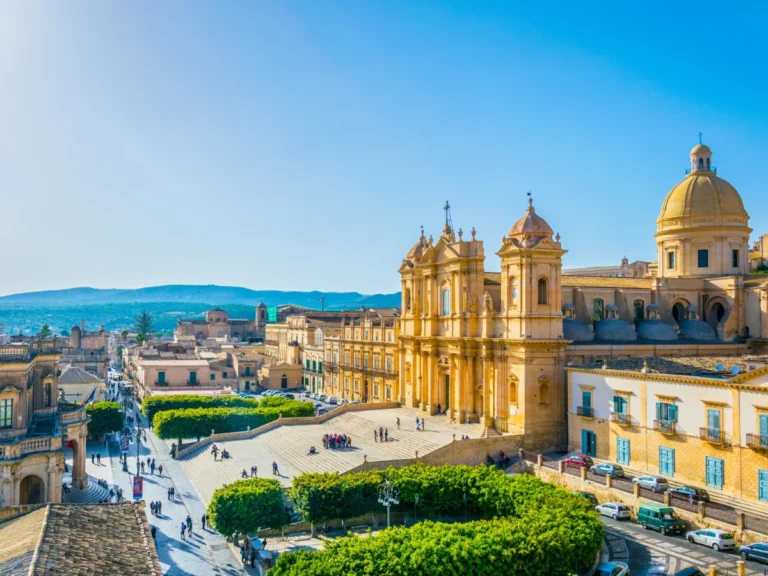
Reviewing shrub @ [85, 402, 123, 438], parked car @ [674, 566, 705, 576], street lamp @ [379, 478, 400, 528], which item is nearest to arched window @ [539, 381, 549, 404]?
street lamp @ [379, 478, 400, 528]

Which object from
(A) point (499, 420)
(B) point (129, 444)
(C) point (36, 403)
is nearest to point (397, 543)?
(A) point (499, 420)

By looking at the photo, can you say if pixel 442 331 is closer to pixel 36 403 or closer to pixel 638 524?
pixel 638 524

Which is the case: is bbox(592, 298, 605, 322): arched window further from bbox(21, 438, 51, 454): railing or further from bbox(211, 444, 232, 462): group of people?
bbox(21, 438, 51, 454): railing

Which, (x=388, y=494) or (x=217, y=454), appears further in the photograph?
(x=217, y=454)

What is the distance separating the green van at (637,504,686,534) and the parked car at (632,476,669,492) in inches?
116

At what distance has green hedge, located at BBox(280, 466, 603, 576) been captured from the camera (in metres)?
22.9

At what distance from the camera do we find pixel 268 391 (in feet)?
278

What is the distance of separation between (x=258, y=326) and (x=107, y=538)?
13126 cm

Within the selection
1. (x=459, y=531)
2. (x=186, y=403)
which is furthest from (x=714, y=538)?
(x=186, y=403)

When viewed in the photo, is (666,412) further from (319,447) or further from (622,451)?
(319,447)

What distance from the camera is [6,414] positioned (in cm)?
3522

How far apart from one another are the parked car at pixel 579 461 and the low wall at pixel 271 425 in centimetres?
2139

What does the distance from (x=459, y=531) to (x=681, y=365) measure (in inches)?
873

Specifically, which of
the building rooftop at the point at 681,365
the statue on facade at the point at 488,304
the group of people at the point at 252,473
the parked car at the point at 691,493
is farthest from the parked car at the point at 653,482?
the group of people at the point at 252,473
